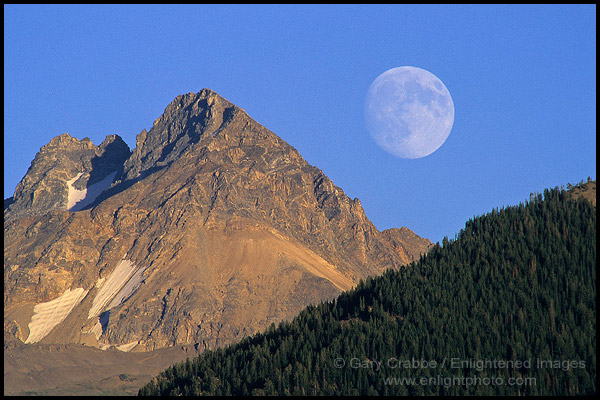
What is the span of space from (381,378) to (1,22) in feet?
331

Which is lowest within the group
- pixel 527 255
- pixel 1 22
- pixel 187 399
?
pixel 187 399

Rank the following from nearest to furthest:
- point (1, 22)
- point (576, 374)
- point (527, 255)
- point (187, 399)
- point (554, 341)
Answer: point (1, 22) < point (576, 374) < point (554, 341) < point (187, 399) < point (527, 255)

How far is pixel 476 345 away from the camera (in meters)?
176

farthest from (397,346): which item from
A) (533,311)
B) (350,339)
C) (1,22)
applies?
(1,22)

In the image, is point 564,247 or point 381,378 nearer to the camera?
point 381,378

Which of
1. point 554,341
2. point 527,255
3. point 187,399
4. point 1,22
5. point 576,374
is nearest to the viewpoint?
point 1,22

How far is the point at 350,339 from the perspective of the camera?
19250 cm

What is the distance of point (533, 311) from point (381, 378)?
35.6 m

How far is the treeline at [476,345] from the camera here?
166m

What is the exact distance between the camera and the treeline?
6516 inches

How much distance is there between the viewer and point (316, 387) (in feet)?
580

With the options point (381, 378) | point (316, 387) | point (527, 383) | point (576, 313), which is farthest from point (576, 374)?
point (316, 387)

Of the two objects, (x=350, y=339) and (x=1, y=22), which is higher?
(x=1, y=22)

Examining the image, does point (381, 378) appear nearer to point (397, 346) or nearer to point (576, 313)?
point (397, 346)
